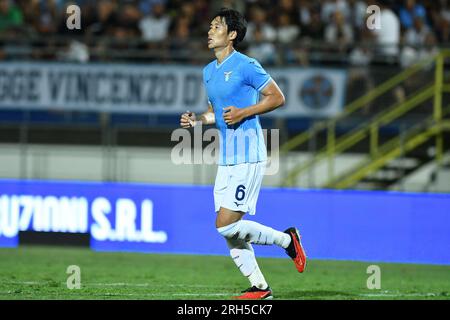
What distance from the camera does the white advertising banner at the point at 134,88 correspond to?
17312 millimetres

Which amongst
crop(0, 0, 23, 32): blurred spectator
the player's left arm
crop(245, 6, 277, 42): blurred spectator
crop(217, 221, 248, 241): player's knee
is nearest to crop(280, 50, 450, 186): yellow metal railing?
crop(245, 6, 277, 42): blurred spectator

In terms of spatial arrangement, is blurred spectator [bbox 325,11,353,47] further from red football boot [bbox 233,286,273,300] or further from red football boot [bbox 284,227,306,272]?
red football boot [bbox 233,286,273,300]

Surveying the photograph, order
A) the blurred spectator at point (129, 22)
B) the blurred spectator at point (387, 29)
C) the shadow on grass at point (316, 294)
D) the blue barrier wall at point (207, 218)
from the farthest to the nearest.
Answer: the blurred spectator at point (129, 22), the blurred spectator at point (387, 29), the blue barrier wall at point (207, 218), the shadow on grass at point (316, 294)

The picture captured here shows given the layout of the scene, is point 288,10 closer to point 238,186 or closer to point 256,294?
point 238,186

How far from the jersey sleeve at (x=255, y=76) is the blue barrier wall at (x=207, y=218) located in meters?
4.90

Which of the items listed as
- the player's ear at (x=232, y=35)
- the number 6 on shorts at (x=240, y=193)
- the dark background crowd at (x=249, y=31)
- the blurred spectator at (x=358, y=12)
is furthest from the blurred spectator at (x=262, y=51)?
the number 6 on shorts at (x=240, y=193)

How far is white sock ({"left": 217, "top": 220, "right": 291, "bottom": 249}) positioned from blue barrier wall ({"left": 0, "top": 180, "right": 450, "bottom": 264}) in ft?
13.8

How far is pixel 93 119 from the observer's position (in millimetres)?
18062

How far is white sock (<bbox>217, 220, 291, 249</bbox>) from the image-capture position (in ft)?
30.9

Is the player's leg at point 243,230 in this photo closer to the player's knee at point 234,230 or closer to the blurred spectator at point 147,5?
the player's knee at point 234,230

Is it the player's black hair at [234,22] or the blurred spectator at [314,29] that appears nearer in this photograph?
the player's black hair at [234,22]

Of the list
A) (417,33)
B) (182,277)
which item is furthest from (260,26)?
(182,277)

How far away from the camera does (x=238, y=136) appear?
9445 mm

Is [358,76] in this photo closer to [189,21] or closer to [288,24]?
[288,24]
